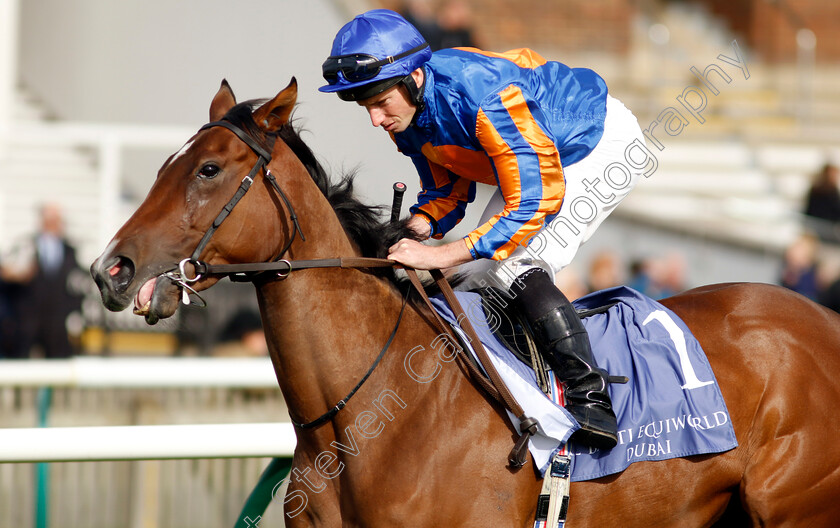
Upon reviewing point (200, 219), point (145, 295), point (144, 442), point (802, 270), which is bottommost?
point (802, 270)

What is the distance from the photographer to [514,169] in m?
2.86

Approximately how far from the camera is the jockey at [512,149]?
2854mm

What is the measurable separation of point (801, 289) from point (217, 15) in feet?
18.9

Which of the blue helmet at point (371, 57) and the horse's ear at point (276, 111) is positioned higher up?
the blue helmet at point (371, 57)

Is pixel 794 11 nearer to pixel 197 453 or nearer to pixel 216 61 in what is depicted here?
pixel 216 61

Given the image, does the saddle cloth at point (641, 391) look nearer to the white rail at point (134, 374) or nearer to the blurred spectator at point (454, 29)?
the white rail at point (134, 374)

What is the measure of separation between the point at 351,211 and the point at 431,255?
0.97 ft

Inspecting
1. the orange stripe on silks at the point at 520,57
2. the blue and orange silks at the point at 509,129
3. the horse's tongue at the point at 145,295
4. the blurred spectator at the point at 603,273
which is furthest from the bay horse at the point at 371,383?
the blurred spectator at the point at 603,273

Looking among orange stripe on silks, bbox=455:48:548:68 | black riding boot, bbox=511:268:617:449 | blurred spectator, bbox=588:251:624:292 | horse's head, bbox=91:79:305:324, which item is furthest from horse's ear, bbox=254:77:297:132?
blurred spectator, bbox=588:251:624:292

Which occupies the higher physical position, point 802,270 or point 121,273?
point 121,273

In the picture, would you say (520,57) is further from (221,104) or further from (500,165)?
(221,104)

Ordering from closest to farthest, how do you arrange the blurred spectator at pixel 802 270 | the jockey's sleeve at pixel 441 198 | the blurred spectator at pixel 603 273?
the jockey's sleeve at pixel 441 198
the blurred spectator at pixel 603 273
the blurred spectator at pixel 802 270

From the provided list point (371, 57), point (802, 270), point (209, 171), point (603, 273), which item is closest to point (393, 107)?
point (371, 57)

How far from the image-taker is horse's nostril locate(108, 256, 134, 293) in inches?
98.3
